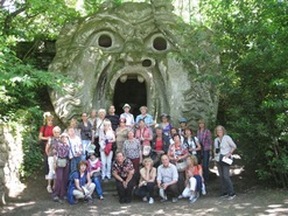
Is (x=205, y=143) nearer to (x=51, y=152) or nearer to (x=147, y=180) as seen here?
(x=147, y=180)

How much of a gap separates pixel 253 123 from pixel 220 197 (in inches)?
63.1

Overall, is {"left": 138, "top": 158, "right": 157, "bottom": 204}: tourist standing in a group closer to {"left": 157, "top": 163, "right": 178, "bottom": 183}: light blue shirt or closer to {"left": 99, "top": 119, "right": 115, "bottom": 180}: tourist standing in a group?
{"left": 157, "top": 163, "right": 178, "bottom": 183}: light blue shirt

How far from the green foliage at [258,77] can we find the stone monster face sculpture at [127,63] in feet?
8.01

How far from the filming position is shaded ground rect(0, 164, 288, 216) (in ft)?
22.2

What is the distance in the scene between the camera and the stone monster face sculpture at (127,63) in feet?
35.2

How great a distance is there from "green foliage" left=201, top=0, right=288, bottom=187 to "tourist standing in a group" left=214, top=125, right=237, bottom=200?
1.35 ft

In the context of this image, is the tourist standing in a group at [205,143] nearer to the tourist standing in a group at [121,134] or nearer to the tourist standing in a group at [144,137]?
the tourist standing in a group at [144,137]

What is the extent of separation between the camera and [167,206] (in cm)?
721

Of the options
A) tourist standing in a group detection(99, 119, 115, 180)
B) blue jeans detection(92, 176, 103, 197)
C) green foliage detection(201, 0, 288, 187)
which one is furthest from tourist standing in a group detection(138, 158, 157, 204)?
green foliage detection(201, 0, 288, 187)

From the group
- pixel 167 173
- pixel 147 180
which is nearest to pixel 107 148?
pixel 147 180

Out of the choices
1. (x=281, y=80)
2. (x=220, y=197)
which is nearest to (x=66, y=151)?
(x=220, y=197)

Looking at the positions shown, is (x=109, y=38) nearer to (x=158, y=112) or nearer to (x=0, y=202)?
(x=158, y=112)

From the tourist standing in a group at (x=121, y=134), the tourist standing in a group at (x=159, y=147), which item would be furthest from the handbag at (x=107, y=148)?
the tourist standing in a group at (x=159, y=147)

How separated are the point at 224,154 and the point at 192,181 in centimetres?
79
